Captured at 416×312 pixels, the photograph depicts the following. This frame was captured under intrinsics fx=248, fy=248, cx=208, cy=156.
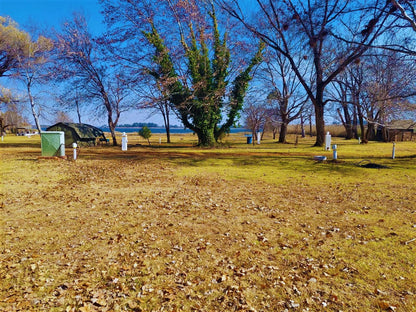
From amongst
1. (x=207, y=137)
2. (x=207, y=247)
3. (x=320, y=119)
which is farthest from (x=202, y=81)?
(x=207, y=247)

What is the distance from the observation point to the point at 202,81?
19.4 m

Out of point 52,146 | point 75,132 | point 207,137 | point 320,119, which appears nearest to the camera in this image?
point 52,146

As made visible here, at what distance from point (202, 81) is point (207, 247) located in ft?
56.3

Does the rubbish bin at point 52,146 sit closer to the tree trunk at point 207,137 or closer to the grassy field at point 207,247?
the grassy field at point 207,247

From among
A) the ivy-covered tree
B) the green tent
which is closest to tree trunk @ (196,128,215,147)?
the ivy-covered tree

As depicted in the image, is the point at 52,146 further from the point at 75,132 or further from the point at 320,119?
the point at 320,119

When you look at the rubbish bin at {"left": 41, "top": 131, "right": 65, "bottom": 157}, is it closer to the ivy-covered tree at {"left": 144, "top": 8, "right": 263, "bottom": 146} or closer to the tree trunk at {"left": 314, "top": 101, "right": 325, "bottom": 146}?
the ivy-covered tree at {"left": 144, "top": 8, "right": 263, "bottom": 146}

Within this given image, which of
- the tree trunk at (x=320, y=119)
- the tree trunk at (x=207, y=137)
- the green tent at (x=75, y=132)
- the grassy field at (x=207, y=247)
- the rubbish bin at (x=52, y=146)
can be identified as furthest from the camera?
the green tent at (x=75, y=132)

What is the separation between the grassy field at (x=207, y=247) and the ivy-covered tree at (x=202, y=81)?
1318cm

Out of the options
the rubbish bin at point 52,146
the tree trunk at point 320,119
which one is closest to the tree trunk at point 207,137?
the tree trunk at point 320,119

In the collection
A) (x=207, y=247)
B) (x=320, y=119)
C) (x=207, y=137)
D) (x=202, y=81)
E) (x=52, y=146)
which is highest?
(x=202, y=81)

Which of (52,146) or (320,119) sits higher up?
(320,119)

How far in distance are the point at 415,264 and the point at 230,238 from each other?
250 cm

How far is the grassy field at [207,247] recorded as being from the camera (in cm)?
265
